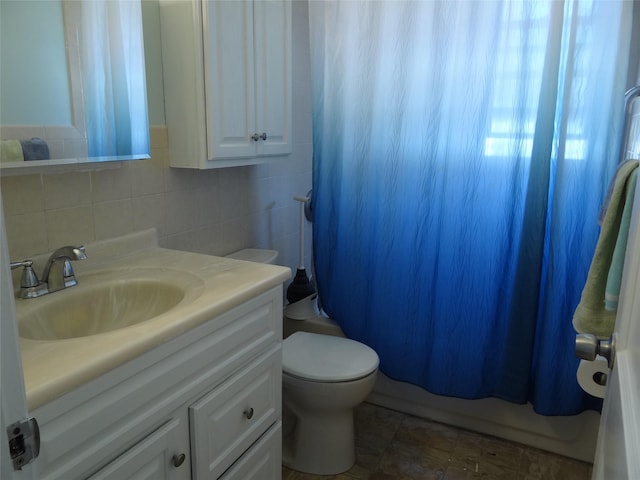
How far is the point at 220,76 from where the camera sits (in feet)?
5.42

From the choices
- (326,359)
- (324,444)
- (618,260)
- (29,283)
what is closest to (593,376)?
(618,260)

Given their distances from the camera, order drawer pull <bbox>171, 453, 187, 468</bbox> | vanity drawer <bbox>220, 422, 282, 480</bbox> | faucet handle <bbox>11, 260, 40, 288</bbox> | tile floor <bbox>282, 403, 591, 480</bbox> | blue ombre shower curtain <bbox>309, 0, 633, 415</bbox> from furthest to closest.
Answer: tile floor <bbox>282, 403, 591, 480</bbox>
blue ombre shower curtain <bbox>309, 0, 633, 415</bbox>
vanity drawer <bbox>220, 422, 282, 480</bbox>
faucet handle <bbox>11, 260, 40, 288</bbox>
drawer pull <bbox>171, 453, 187, 468</bbox>

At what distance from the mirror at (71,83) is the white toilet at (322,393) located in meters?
Result: 0.77

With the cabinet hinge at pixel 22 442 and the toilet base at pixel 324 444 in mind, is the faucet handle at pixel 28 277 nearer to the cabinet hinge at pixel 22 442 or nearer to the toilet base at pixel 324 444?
the cabinet hinge at pixel 22 442

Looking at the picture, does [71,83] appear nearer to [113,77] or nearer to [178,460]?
[113,77]

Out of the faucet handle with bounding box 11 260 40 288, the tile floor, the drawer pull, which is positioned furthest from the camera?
the tile floor

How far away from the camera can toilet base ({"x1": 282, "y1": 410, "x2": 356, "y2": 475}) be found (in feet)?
6.22

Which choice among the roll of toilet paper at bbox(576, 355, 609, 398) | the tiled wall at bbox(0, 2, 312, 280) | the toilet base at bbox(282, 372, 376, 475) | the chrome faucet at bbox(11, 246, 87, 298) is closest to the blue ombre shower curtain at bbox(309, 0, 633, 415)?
the tiled wall at bbox(0, 2, 312, 280)

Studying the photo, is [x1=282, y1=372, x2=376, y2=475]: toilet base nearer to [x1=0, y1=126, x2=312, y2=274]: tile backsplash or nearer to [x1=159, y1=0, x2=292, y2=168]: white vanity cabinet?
[x1=0, y1=126, x2=312, y2=274]: tile backsplash

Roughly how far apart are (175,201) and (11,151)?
2.09ft

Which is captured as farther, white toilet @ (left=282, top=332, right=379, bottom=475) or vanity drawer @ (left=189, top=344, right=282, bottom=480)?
white toilet @ (left=282, top=332, right=379, bottom=475)

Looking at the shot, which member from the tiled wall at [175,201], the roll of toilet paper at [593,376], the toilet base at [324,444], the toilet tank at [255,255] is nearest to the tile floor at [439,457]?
the toilet base at [324,444]

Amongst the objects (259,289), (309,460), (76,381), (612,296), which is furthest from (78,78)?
(309,460)

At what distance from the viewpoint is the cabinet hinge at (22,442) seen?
52 centimetres
